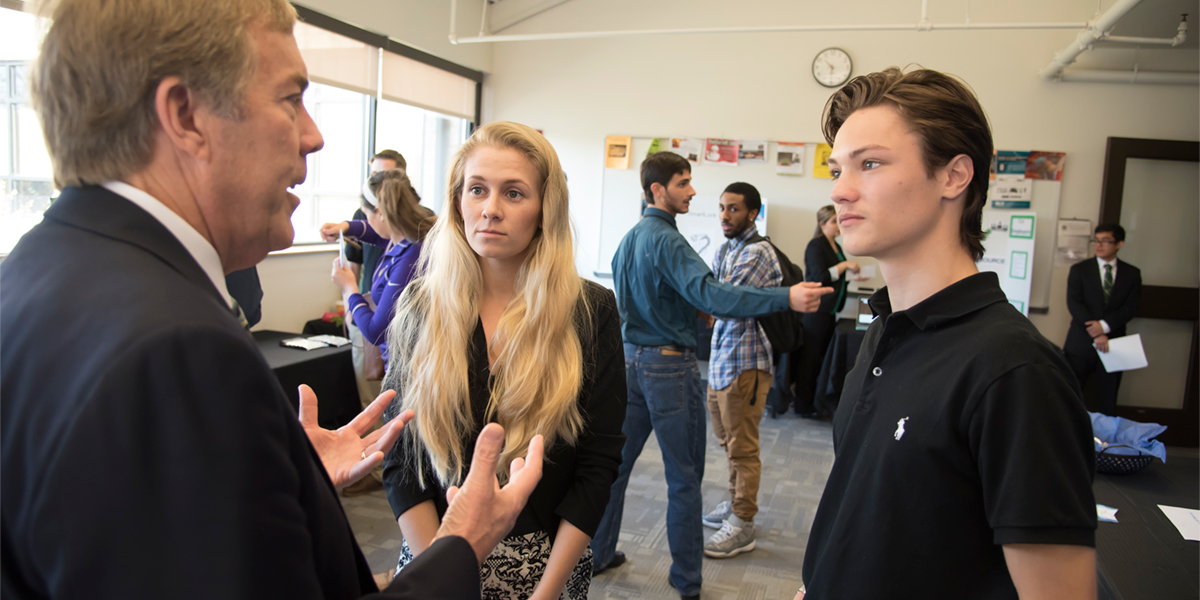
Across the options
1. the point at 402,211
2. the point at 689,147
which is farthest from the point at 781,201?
the point at 402,211

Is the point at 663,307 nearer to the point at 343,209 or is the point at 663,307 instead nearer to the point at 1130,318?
the point at 343,209

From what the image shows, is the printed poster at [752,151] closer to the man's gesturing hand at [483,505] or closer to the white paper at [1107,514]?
the white paper at [1107,514]

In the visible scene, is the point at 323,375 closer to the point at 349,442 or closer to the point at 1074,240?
the point at 349,442

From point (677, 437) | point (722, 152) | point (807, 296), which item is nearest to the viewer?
point (807, 296)

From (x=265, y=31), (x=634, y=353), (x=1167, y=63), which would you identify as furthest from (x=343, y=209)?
(x=1167, y=63)

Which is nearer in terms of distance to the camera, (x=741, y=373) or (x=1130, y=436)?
(x=1130, y=436)

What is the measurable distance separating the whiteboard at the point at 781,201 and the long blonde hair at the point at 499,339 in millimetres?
4065

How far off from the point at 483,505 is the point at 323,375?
10.3ft

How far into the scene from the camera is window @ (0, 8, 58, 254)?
10.1 ft

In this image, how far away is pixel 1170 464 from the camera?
2.20 meters

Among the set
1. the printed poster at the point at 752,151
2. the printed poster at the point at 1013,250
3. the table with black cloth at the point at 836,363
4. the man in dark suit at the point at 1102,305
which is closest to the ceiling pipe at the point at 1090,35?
the printed poster at the point at 1013,250

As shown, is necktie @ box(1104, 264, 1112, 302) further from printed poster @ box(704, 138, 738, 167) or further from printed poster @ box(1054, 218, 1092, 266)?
printed poster @ box(704, 138, 738, 167)

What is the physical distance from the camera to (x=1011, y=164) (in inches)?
212

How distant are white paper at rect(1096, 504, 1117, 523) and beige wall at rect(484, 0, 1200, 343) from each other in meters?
4.09
